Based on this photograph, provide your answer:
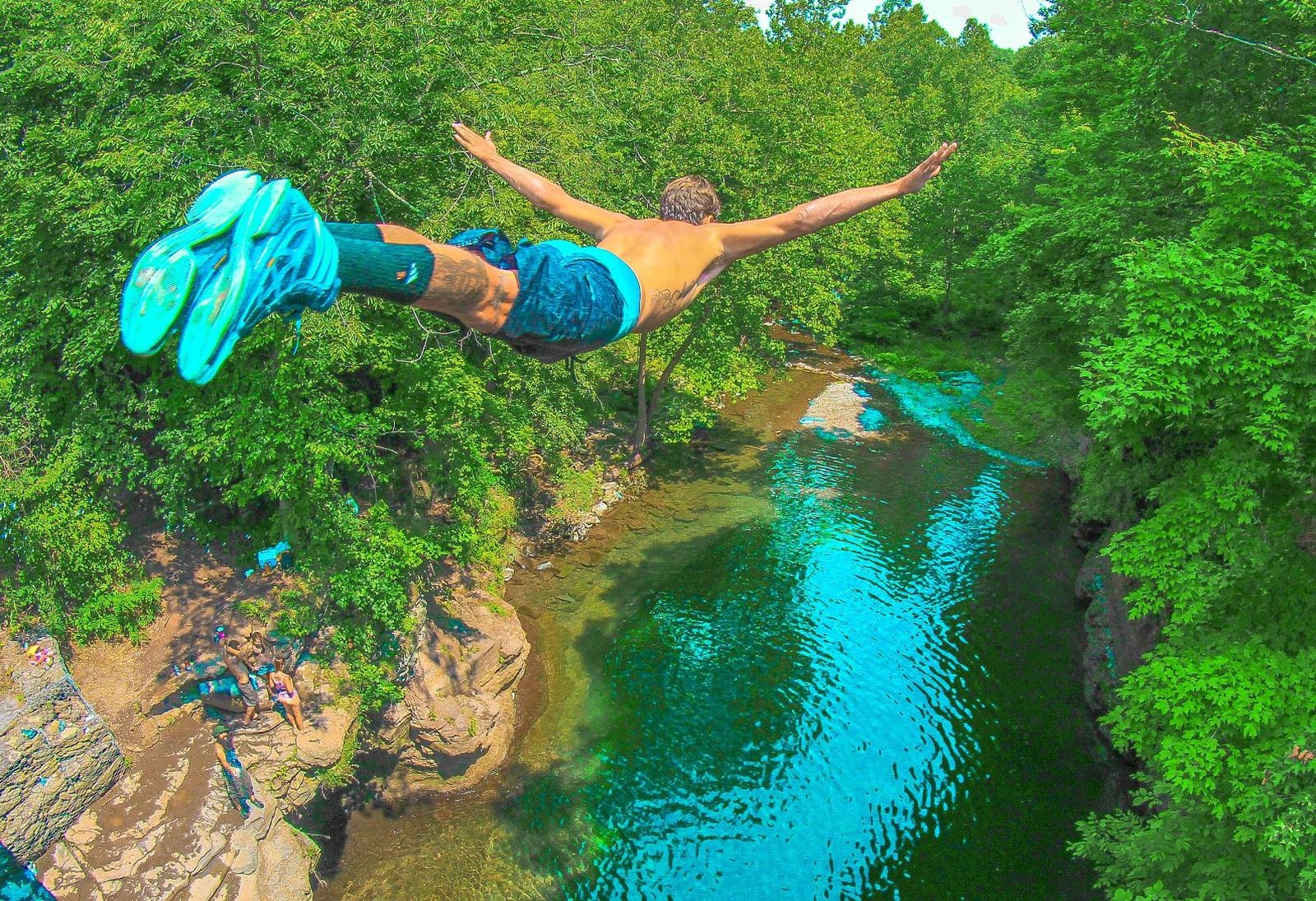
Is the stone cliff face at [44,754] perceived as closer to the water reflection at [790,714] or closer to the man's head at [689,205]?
the water reflection at [790,714]

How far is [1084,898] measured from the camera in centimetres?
943

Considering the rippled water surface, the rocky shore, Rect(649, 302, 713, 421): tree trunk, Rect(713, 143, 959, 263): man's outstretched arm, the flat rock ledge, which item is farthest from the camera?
Rect(649, 302, 713, 421): tree trunk

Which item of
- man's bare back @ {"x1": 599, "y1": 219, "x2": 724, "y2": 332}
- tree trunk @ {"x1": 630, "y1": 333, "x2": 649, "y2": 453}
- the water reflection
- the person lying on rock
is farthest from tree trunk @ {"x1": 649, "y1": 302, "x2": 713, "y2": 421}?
man's bare back @ {"x1": 599, "y1": 219, "x2": 724, "y2": 332}

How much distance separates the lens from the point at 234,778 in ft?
30.4

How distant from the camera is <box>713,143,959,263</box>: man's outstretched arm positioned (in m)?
4.02

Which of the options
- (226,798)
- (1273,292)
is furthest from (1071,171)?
(226,798)

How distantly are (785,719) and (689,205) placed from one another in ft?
30.2

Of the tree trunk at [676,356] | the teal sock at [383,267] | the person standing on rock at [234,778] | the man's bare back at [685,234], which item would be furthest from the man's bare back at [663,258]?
the tree trunk at [676,356]

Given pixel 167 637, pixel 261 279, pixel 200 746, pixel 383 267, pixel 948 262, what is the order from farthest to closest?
pixel 948 262
pixel 167 637
pixel 200 746
pixel 383 267
pixel 261 279

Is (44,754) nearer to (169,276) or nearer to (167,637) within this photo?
(167,637)

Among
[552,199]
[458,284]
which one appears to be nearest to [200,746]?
[552,199]

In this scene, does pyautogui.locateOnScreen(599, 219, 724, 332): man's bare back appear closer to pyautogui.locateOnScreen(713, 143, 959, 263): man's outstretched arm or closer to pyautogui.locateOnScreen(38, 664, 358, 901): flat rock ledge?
pyautogui.locateOnScreen(713, 143, 959, 263): man's outstretched arm

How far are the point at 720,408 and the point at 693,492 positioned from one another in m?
4.95

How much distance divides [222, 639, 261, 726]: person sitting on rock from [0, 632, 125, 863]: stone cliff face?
4.26ft
